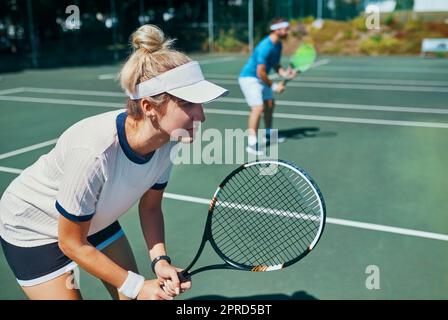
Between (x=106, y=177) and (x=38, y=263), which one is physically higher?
(x=106, y=177)

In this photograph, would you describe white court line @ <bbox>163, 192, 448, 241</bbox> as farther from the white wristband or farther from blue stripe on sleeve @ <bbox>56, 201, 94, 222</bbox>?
blue stripe on sleeve @ <bbox>56, 201, 94, 222</bbox>

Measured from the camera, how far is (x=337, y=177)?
582 centimetres

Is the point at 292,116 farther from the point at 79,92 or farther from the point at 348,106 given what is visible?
the point at 79,92

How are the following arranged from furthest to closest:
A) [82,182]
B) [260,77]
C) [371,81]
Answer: [371,81]
[260,77]
[82,182]

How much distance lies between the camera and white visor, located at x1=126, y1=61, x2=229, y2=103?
198 cm

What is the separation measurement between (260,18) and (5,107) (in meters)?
20.8

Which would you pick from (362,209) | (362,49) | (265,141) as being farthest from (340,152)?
(362,49)

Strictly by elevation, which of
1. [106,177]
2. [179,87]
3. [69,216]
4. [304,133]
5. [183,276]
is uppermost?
[179,87]

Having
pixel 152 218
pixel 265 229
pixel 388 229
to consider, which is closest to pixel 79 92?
pixel 265 229

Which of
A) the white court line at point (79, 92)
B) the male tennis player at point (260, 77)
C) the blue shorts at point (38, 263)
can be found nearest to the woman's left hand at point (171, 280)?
the blue shorts at point (38, 263)

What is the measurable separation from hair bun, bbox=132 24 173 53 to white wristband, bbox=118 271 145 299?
3.32 ft

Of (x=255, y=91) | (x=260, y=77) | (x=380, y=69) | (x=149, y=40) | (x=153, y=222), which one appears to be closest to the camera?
(x=149, y=40)

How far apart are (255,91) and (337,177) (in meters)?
2.03
